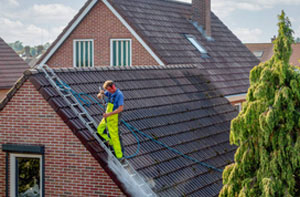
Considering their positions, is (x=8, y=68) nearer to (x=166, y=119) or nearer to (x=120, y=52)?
(x=120, y=52)

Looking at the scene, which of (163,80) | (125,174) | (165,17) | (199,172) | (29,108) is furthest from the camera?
(165,17)

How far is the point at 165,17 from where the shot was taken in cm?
2344

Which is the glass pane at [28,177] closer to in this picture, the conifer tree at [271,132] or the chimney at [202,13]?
the conifer tree at [271,132]

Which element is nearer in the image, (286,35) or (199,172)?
(286,35)

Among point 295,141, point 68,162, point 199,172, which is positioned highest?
point 295,141

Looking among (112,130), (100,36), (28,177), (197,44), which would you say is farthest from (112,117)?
(197,44)

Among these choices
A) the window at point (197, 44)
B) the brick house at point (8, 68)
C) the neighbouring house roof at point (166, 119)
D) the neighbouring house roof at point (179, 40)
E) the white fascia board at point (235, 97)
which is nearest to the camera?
the neighbouring house roof at point (166, 119)

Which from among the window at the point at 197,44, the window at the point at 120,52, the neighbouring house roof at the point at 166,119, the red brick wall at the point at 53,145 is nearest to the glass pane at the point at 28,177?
the red brick wall at the point at 53,145

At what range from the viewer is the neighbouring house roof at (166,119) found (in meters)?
10.9

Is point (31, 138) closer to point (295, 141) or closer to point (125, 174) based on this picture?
point (125, 174)

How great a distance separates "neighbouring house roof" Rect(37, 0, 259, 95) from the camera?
20.9 m

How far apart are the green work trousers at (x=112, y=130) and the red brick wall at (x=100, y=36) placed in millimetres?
10175

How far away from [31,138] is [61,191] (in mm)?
1267

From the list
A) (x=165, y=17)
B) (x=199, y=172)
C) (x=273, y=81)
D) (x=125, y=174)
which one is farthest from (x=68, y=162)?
(x=165, y=17)
